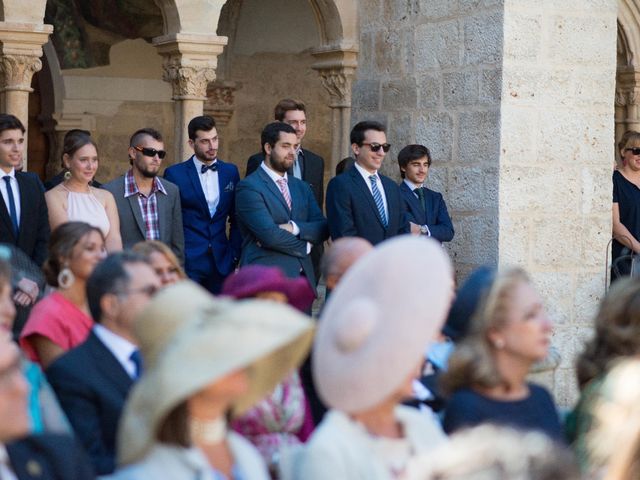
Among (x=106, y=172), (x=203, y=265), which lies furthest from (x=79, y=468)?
(x=106, y=172)

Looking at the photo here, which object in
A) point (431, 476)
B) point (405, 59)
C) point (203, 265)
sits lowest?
point (203, 265)

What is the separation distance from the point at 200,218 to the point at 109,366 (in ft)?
12.4

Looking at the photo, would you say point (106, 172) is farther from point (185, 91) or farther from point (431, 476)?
point (431, 476)

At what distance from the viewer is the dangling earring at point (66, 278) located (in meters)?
4.83

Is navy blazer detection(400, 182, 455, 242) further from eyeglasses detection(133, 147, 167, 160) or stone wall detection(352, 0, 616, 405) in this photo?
eyeglasses detection(133, 147, 167, 160)

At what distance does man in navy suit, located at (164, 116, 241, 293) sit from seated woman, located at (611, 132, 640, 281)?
8.60 ft

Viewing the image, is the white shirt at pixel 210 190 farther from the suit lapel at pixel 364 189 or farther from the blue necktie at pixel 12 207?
the blue necktie at pixel 12 207

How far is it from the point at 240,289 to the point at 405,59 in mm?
4358

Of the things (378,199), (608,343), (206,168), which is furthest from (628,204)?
(608,343)

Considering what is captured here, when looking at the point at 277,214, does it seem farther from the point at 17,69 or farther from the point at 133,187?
the point at 17,69

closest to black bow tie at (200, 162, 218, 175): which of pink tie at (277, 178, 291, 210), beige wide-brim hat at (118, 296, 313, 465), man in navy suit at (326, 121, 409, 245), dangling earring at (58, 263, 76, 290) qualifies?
pink tie at (277, 178, 291, 210)

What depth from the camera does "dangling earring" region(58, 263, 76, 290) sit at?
4828 millimetres

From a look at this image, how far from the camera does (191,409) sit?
116 inches

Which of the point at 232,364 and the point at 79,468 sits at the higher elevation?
the point at 232,364
